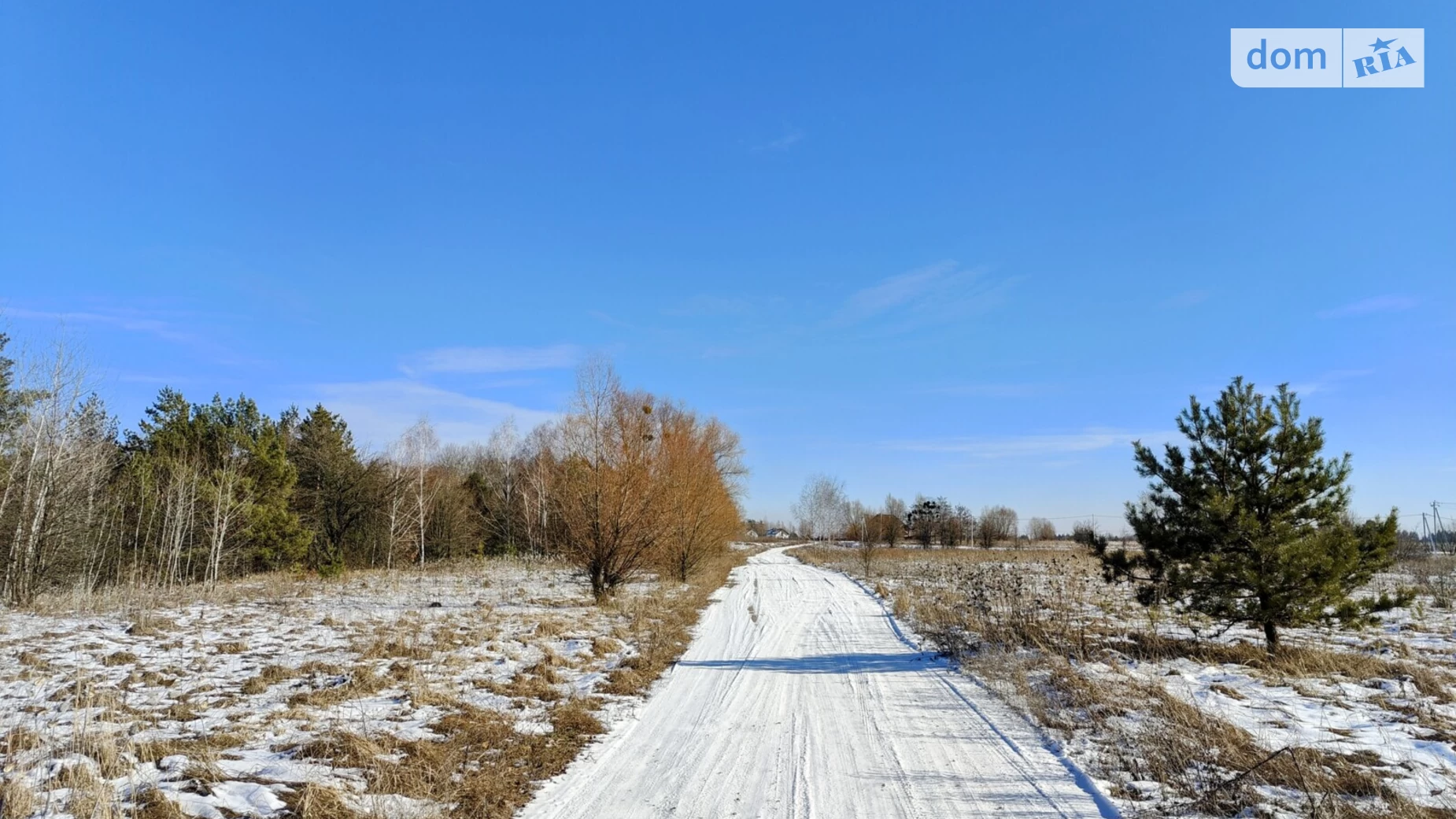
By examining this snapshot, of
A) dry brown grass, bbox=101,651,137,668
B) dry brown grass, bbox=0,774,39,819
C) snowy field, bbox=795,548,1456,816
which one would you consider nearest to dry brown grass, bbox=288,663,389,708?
dry brown grass, bbox=0,774,39,819

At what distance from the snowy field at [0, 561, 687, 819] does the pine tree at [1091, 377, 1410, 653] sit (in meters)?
8.92

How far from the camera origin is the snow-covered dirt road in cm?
472

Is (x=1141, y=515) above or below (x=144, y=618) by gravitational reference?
above

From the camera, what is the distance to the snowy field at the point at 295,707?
4.60 meters

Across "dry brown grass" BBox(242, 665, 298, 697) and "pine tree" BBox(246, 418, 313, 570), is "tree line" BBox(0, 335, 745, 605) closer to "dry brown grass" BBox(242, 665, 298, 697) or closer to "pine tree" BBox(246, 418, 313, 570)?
"pine tree" BBox(246, 418, 313, 570)

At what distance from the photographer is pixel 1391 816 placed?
4164 millimetres

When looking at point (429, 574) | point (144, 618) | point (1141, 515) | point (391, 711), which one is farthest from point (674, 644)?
point (429, 574)

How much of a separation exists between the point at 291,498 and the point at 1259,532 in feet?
100

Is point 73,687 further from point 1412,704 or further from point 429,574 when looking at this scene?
point 429,574

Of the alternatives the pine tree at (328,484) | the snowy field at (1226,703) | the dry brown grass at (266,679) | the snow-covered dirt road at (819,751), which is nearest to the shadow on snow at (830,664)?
the snow-covered dirt road at (819,751)

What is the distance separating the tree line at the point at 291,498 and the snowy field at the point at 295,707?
3.05 m

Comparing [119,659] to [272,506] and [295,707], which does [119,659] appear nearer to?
[295,707]

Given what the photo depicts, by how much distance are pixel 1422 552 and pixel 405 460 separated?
55.6 meters

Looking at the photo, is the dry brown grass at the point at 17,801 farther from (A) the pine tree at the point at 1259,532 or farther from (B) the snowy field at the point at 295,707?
(A) the pine tree at the point at 1259,532
